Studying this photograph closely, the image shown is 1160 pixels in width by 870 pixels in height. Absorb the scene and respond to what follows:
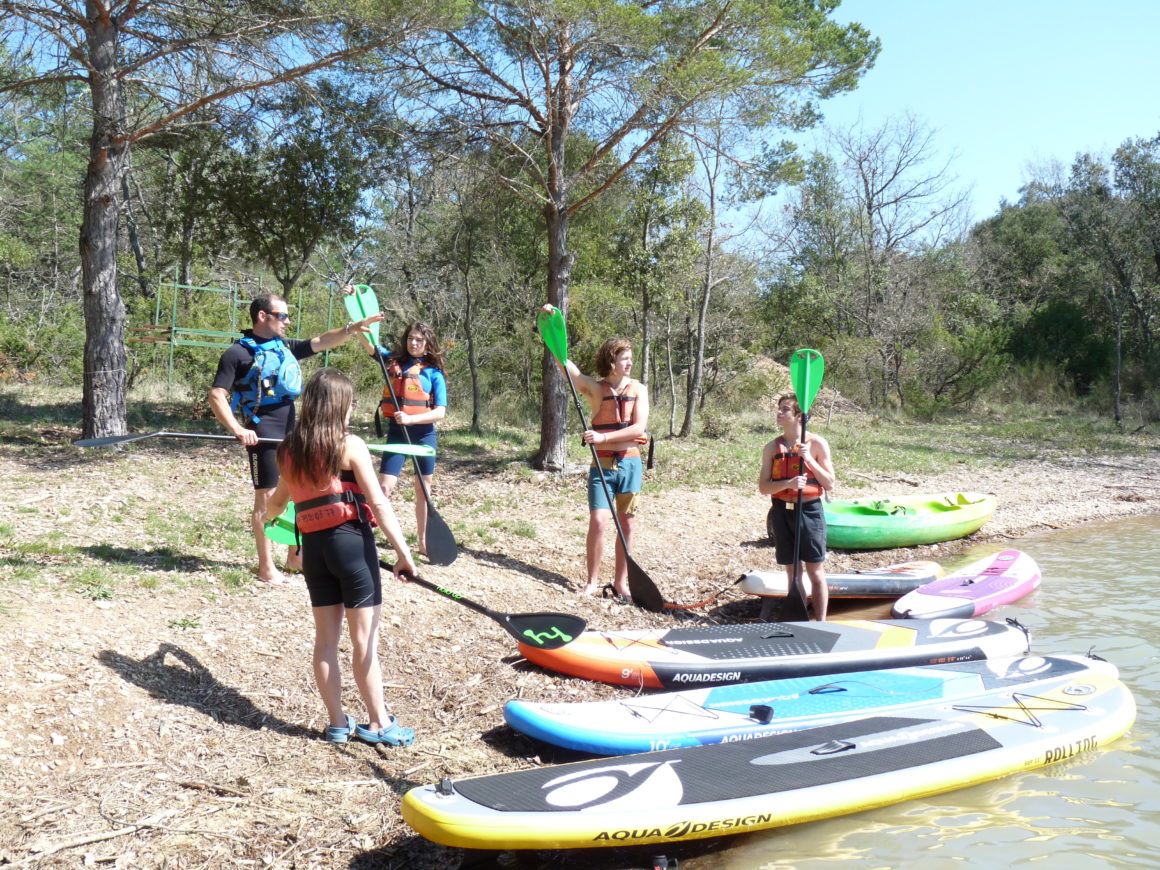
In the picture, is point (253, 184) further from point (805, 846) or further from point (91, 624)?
point (805, 846)

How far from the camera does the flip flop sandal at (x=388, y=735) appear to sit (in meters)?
3.48

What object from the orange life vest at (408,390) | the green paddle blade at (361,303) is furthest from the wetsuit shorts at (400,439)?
Result: the green paddle blade at (361,303)

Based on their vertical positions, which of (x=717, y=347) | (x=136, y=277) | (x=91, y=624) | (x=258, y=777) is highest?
(x=136, y=277)

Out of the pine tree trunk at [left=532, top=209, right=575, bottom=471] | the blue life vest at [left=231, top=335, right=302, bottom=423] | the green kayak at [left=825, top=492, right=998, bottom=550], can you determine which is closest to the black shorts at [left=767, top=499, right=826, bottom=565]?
the green kayak at [left=825, top=492, right=998, bottom=550]

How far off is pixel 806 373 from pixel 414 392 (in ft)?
8.86

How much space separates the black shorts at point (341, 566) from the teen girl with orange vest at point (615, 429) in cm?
222

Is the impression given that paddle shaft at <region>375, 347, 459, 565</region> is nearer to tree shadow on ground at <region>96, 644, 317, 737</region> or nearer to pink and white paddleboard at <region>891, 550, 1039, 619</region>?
tree shadow on ground at <region>96, 644, 317, 737</region>

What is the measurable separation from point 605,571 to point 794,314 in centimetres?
1649

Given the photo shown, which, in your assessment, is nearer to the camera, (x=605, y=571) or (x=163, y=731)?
(x=163, y=731)

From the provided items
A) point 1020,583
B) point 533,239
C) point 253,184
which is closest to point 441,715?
point 1020,583

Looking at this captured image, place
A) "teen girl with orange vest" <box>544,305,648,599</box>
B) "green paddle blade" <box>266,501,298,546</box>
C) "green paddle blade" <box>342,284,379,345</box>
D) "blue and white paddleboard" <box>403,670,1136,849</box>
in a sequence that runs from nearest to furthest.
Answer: "blue and white paddleboard" <box>403,670,1136,849</box>
"green paddle blade" <box>266,501,298,546</box>
"teen girl with orange vest" <box>544,305,648,599</box>
"green paddle blade" <box>342,284,379,345</box>

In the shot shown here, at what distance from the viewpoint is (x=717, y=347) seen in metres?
16.9

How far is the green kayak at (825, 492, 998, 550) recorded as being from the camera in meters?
7.90

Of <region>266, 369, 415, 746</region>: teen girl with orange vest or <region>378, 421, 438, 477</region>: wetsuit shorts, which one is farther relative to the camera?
<region>378, 421, 438, 477</region>: wetsuit shorts
